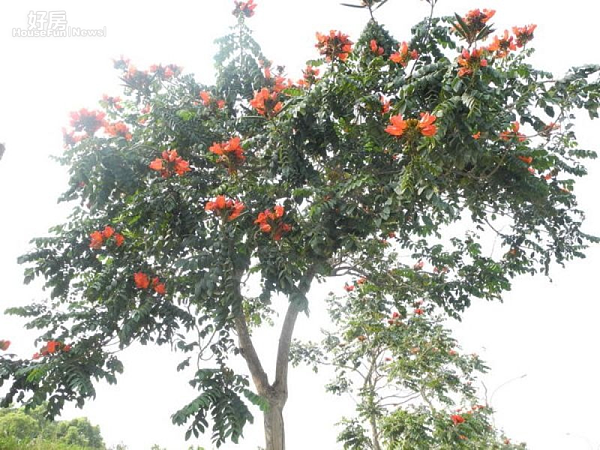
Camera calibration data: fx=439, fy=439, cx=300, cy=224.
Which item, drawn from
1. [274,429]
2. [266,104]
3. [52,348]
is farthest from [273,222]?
[274,429]

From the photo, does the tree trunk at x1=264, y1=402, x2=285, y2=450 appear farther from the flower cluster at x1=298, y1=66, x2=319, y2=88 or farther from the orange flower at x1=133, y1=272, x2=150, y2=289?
the flower cluster at x1=298, y1=66, x2=319, y2=88

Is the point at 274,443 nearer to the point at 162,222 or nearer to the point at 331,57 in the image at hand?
the point at 162,222

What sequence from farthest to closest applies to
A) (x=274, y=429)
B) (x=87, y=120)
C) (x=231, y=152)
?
(x=274, y=429)
(x=87, y=120)
(x=231, y=152)

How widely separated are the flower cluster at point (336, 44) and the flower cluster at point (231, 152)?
4.59 feet

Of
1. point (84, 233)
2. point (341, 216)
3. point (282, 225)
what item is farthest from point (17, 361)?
point (341, 216)

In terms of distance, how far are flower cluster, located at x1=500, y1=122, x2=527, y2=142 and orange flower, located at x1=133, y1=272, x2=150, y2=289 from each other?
3.51m

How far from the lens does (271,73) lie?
513cm

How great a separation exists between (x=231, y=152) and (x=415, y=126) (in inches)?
64.8

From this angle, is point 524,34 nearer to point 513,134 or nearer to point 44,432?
point 513,134

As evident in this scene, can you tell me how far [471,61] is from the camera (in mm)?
3191

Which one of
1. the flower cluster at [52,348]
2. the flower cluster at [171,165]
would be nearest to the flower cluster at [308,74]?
the flower cluster at [171,165]

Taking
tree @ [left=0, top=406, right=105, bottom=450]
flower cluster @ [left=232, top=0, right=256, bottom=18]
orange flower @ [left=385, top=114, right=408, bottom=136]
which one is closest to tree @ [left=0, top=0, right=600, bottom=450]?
orange flower @ [left=385, top=114, right=408, bottom=136]

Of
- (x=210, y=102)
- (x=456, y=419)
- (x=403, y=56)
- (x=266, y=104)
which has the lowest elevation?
(x=456, y=419)

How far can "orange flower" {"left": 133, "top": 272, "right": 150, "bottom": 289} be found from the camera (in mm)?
3869
